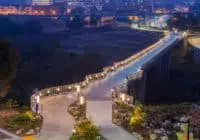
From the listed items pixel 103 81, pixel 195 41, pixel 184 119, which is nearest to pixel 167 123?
pixel 184 119

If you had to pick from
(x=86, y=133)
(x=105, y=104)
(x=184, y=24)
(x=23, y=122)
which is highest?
(x=86, y=133)

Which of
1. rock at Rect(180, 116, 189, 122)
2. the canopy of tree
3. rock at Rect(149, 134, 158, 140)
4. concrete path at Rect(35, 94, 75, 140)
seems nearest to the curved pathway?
the canopy of tree

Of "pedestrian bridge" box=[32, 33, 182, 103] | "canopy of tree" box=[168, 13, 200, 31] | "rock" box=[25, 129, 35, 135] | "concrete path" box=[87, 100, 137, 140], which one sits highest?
"rock" box=[25, 129, 35, 135]

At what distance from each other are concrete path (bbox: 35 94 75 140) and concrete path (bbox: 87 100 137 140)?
3.70ft

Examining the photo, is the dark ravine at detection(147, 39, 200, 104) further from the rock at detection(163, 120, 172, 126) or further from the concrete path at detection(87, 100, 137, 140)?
the rock at detection(163, 120, 172, 126)

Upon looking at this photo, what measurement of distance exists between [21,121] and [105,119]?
12.6 feet

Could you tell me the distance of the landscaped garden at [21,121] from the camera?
19.5m

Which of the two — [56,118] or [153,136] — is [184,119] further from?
[56,118]

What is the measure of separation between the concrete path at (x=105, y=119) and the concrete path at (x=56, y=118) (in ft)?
3.70

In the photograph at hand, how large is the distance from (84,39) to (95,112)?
81.5m

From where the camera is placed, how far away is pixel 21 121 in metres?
20.4

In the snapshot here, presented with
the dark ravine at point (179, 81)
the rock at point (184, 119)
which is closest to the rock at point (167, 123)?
the rock at point (184, 119)

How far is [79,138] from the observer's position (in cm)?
1800

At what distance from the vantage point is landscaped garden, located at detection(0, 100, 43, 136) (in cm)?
1952
